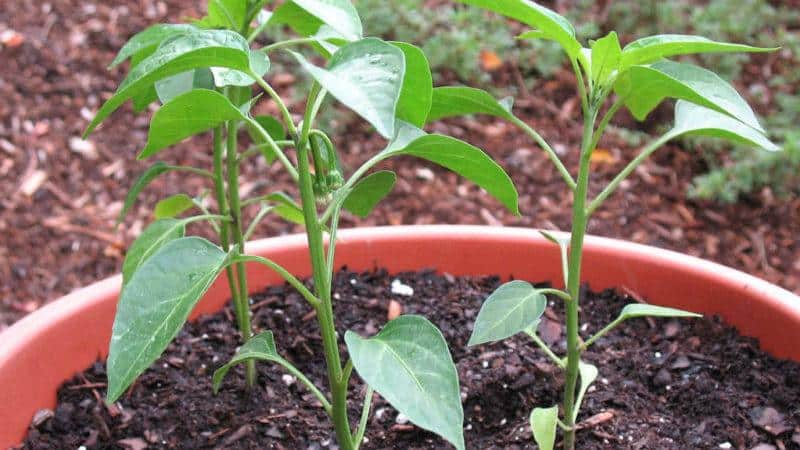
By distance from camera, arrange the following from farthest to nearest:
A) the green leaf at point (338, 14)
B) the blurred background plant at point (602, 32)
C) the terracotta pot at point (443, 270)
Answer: the blurred background plant at point (602, 32) < the terracotta pot at point (443, 270) < the green leaf at point (338, 14)

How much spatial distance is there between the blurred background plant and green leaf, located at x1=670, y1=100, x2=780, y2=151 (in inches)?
64.3

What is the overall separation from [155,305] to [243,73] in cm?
25

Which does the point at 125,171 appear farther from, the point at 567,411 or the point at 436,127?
the point at 567,411

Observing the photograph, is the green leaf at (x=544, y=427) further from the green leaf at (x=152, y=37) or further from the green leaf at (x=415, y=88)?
the green leaf at (x=152, y=37)

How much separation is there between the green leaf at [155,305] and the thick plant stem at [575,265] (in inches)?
16.7

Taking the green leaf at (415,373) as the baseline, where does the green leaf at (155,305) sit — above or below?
above

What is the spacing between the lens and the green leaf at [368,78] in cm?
67

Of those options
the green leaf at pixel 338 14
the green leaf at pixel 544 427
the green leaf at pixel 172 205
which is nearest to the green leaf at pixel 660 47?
the green leaf at pixel 338 14

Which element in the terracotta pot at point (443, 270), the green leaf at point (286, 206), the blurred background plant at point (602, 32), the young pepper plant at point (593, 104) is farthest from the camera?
the blurred background plant at point (602, 32)

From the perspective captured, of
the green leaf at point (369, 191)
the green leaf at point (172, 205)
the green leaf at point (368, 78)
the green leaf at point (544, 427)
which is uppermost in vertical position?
the green leaf at point (368, 78)

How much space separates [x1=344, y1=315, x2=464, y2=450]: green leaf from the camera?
76 centimetres

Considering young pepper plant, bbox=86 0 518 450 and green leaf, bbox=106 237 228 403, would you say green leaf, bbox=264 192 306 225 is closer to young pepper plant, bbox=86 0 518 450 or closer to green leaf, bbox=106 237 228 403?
young pepper plant, bbox=86 0 518 450

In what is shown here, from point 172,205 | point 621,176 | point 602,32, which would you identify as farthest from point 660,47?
point 602,32

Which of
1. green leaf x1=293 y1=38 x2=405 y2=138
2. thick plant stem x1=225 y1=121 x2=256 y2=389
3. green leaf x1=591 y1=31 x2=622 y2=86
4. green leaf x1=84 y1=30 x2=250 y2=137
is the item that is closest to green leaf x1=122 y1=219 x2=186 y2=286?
thick plant stem x1=225 y1=121 x2=256 y2=389
